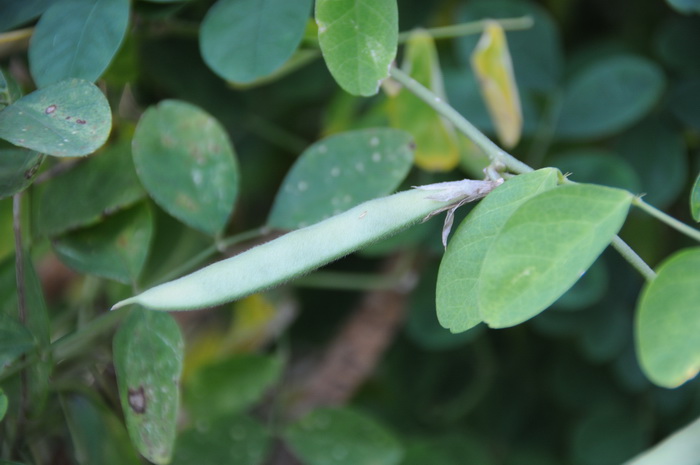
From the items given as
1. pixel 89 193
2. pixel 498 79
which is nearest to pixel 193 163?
pixel 89 193

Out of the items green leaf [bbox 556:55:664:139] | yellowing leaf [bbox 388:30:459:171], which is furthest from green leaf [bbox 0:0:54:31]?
green leaf [bbox 556:55:664:139]

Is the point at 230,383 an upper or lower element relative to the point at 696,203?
lower

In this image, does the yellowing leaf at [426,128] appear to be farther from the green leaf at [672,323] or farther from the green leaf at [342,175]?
the green leaf at [672,323]

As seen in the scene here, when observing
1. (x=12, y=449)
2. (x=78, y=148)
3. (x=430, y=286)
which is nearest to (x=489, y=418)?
(x=430, y=286)

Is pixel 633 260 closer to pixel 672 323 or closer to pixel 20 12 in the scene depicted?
pixel 672 323

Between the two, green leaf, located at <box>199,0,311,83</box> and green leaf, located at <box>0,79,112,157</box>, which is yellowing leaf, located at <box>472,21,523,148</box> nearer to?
green leaf, located at <box>199,0,311,83</box>

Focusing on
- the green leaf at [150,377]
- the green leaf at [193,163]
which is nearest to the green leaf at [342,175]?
the green leaf at [193,163]
